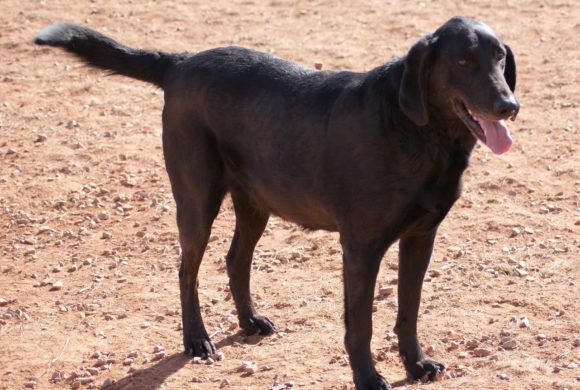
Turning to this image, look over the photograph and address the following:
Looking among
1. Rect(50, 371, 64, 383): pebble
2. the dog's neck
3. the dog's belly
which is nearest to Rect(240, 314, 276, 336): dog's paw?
the dog's belly

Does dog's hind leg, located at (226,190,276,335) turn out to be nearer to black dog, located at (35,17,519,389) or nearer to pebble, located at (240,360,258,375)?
black dog, located at (35,17,519,389)

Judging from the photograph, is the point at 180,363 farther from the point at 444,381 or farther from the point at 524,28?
the point at 524,28

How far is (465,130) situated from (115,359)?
2406 millimetres

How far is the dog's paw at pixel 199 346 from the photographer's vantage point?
614cm

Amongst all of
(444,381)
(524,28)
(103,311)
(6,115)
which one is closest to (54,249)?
(103,311)

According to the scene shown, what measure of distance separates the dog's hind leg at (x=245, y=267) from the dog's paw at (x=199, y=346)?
311 mm

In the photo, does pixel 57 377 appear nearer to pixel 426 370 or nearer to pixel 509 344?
pixel 426 370

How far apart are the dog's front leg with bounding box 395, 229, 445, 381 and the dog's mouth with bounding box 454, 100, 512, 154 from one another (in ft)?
2.83

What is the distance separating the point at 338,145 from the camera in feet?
17.4

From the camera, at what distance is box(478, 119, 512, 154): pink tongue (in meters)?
4.86

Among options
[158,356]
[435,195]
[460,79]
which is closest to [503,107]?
[460,79]

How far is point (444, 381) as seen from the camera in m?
5.47

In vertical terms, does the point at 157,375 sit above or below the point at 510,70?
below

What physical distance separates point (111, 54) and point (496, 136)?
2525mm
